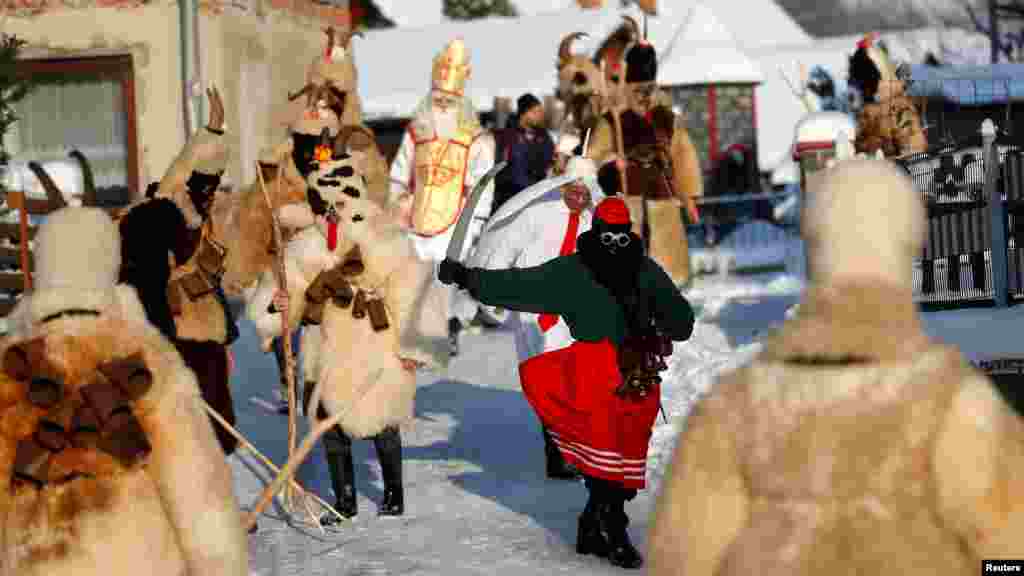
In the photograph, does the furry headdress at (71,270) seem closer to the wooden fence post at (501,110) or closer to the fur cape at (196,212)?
the fur cape at (196,212)

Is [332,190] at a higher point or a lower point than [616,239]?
higher

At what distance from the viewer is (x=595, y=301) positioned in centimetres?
779

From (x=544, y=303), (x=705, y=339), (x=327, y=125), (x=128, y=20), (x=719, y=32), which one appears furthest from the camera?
(x=719, y=32)

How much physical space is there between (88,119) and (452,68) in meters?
7.63

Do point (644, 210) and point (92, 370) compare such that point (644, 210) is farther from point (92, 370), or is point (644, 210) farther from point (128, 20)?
point (92, 370)

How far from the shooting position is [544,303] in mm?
7641

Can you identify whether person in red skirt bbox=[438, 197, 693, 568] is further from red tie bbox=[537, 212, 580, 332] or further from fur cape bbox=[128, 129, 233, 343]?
fur cape bbox=[128, 129, 233, 343]

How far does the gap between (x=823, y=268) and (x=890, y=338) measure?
201 millimetres

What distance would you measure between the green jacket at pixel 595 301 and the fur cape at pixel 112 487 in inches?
115

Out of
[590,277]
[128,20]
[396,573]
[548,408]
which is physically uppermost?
[128,20]

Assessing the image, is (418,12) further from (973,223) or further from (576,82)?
(973,223)

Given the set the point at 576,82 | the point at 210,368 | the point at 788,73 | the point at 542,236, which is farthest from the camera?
the point at 788,73

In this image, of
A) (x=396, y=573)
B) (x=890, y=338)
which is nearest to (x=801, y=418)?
(x=890, y=338)

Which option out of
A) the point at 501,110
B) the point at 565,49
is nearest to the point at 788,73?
the point at 501,110
